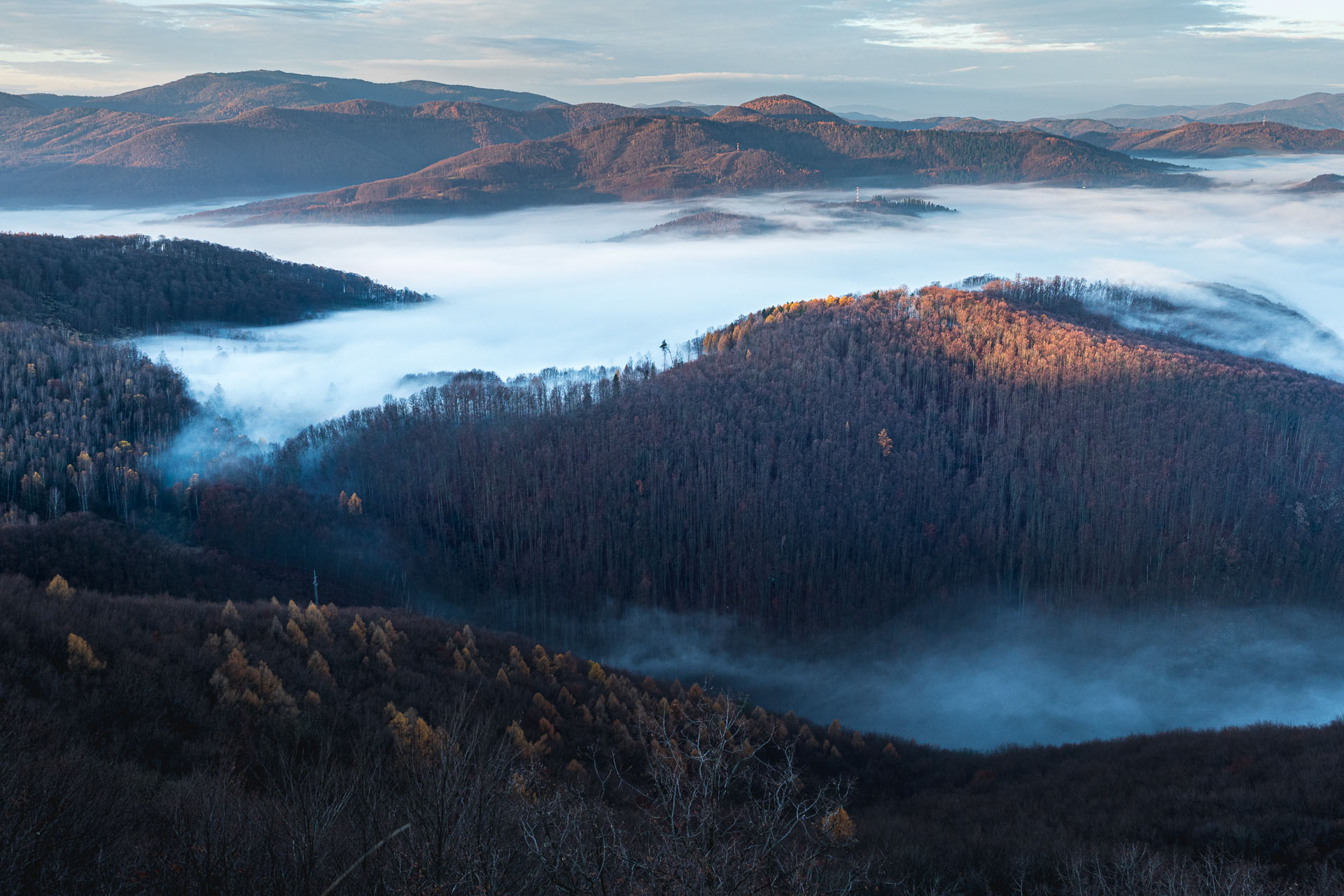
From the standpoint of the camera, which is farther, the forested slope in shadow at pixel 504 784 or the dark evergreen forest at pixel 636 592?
the dark evergreen forest at pixel 636 592

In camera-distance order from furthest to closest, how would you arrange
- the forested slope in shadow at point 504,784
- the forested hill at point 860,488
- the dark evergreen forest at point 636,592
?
1. the forested hill at point 860,488
2. the dark evergreen forest at point 636,592
3. the forested slope in shadow at point 504,784

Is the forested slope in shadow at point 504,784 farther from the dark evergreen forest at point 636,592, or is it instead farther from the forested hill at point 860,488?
the forested hill at point 860,488

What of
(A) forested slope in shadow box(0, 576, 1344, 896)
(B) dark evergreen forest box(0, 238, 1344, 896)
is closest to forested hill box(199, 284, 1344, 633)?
(B) dark evergreen forest box(0, 238, 1344, 896)

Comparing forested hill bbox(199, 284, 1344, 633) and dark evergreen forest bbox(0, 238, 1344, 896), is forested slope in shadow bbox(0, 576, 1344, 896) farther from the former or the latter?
forested hill bbox(199, 284, 1344, 633)

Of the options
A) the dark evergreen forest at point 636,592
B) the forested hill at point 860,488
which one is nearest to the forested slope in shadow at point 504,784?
the dark evergreen forest at point 636,592

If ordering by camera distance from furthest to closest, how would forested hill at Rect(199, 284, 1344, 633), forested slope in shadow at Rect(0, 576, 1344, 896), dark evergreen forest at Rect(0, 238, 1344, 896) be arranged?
1. forested hill at Rect(199, 284, 1344, 633)
2. dark evergreen forest at Rect(0, 238, 1344, 896)
3. forested slope in shadow at Rect(0, 576, 1344, 896)

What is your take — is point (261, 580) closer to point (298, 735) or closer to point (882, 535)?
point (298, 735)

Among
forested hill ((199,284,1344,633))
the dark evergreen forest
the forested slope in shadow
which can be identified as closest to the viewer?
the forested slope in shadow

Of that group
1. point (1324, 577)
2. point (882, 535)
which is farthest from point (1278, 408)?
point (882, 535)
